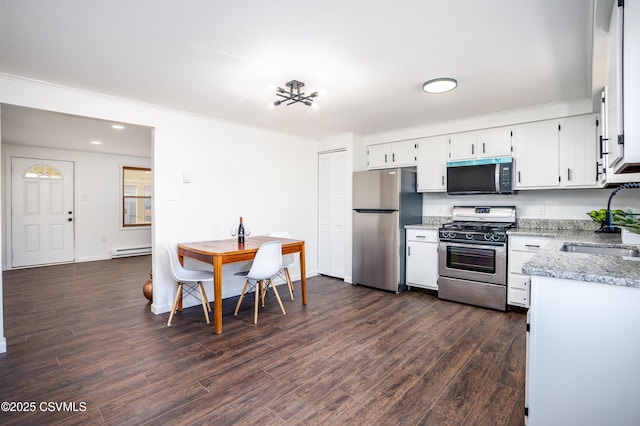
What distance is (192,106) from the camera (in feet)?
11.7

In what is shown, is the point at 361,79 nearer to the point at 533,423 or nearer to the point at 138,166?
the point at 533,423

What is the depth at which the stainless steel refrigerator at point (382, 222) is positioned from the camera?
433 cm

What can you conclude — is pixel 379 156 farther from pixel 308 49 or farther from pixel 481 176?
pixel 308 49

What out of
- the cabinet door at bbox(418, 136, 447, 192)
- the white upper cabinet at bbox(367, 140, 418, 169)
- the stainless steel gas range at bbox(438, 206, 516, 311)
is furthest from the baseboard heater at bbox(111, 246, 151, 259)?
the stainless steel gas range at bbox(438, 206, 516, 311)

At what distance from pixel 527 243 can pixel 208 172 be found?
3.79 m

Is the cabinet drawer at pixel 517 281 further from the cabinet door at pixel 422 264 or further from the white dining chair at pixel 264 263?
the white dining chair at pixel 264 263

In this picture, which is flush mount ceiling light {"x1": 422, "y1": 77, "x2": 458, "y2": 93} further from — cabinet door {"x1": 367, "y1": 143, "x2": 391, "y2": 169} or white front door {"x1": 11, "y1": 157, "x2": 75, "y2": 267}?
white front door {"x1": 11, "y1": 157, "x2": 75, "y2": 267}

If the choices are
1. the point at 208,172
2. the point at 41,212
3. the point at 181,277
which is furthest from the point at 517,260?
the point at 41,212

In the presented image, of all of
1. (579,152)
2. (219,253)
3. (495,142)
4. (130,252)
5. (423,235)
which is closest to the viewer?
(219,253)

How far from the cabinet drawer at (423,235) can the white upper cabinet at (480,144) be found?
1.01 metres

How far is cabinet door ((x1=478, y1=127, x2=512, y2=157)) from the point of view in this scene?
12.6 ft

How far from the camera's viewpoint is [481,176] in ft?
12.9

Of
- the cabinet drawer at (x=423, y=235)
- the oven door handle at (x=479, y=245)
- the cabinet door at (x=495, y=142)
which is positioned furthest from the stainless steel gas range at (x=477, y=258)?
the cabinet door at (x=495, y=142)

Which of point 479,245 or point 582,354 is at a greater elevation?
point 479,245
